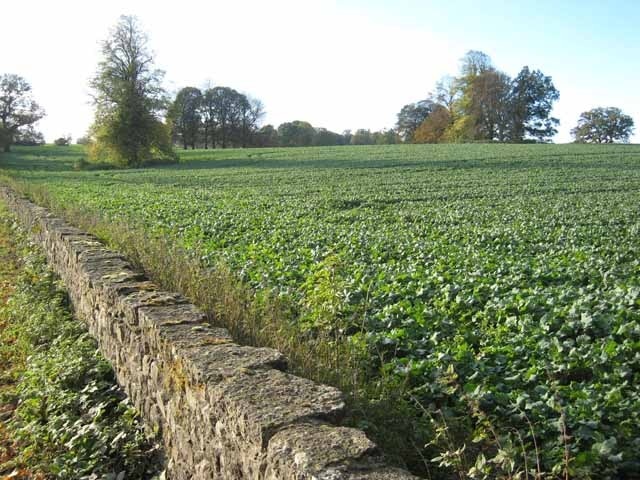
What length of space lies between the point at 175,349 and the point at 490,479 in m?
2.08

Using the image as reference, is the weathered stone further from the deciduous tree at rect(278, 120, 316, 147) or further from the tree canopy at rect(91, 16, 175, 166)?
the deciduous tree at rect(278, 120, 316, 147)

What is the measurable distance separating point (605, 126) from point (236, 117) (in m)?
57.4

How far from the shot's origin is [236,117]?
85.2 m

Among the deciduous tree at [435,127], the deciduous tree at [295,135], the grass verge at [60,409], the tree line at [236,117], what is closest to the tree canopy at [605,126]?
the tree line at [236,117]

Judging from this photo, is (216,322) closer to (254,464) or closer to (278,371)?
(278,371)

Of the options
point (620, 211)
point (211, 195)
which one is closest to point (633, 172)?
point (620, 211)

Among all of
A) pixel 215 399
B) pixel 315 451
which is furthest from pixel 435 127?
pixel 315 451

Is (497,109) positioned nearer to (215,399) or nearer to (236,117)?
Result: (236,117)

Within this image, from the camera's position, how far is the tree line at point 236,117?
49188 mm

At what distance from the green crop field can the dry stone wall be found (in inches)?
28.5

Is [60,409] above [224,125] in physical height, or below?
below

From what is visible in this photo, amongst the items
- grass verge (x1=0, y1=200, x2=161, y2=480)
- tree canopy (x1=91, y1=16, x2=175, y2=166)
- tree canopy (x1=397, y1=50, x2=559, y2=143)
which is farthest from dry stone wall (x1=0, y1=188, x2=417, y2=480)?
tree canopy (x1=397, y1=50, x2=559, y2=143)

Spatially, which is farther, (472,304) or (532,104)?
(532,104)

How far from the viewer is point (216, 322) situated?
193 inches
